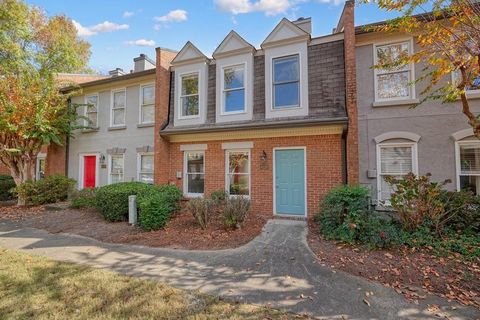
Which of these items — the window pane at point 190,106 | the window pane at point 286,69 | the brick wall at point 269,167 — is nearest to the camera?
the brick wall at point 269,167

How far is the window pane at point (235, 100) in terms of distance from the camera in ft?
31.3

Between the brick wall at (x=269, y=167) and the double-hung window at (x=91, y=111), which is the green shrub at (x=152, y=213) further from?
the double-hung window at (x=91, y=111)

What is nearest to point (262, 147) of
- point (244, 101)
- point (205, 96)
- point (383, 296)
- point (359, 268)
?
point (244, 101)

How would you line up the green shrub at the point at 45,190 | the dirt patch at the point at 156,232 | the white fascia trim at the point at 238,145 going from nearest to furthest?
the dirt patch at the point at 156,232 < the white fascia trim at the point at 238,145 < the green shrub at the point at 45,190

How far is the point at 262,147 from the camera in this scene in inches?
355

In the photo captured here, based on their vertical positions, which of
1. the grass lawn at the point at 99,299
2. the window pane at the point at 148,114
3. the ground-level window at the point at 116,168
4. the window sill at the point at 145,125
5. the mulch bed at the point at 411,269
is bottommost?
the grass lawn at the point at 99,299

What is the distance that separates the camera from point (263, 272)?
476 centimetres

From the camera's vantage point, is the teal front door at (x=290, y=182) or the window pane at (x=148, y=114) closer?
the teal front door at (x=290, y=182)

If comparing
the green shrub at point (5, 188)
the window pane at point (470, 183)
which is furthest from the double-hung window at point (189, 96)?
the green shrub at point (5, 188)

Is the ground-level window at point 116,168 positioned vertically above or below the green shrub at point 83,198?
above

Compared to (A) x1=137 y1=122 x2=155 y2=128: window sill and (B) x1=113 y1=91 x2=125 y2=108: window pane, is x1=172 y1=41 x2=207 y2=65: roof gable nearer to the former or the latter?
(A) x1=137 y1=122 x2=155 y2=128: window sill

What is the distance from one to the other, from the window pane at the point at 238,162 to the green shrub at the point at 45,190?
832cm

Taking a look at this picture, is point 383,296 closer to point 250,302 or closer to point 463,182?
point 250,302

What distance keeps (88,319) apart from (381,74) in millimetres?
9534
